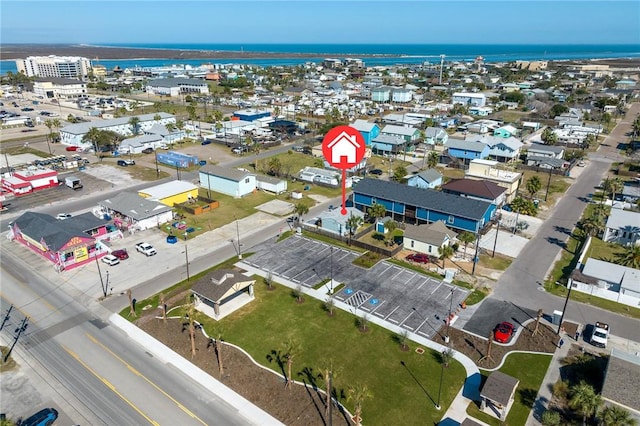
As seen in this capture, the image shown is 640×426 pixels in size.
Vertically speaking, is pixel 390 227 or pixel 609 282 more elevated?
pixel 390 227

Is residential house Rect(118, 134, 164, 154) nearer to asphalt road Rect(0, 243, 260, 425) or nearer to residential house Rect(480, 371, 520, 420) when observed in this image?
asphalt road Rect(0, 243, 260, 425)

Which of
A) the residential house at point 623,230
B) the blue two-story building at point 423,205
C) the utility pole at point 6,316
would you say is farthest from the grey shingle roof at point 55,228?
the residential house at point 623,230

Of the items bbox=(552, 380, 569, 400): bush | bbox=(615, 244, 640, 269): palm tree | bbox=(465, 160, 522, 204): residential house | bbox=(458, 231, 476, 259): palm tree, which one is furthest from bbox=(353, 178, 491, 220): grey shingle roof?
bbox=(552, 380, 569, 400): bush

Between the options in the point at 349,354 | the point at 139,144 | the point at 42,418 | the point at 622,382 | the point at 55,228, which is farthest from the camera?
the point at 139,144

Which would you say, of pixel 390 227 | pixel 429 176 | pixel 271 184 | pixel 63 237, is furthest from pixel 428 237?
pixel 63 237

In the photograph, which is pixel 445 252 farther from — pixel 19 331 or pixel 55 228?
pixel 55 228

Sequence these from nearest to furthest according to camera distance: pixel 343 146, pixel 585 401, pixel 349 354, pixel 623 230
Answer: pixel 343 146, pixel 585 401, pixel 349 354, pixel 623 230
